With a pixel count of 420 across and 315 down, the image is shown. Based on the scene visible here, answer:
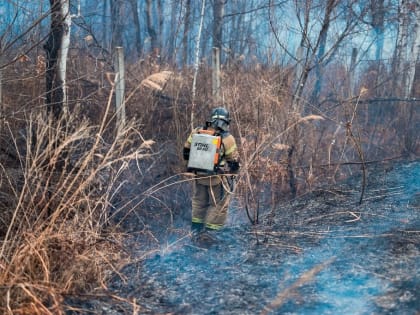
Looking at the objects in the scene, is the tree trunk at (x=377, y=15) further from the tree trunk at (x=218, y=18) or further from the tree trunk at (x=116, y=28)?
the tree trunk at (x=116, y=28)

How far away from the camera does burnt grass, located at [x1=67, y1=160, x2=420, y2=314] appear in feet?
12.4

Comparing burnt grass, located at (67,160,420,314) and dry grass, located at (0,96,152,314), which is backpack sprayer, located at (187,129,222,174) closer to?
burnt grass, located at (67,160,420,314)

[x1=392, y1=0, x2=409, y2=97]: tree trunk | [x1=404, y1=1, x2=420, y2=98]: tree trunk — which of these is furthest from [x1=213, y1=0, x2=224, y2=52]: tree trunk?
[x1=404, y1=1, x2=420, y2=98]: tree trunk

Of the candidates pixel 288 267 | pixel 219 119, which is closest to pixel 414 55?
pixel 219 119

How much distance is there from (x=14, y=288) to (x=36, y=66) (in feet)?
17.7

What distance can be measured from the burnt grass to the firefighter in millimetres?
265

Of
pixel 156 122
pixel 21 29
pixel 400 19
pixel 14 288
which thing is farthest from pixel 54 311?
pixel 400 19

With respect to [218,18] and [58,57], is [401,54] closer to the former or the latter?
[218,18]

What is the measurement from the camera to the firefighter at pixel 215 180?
18.0 ft

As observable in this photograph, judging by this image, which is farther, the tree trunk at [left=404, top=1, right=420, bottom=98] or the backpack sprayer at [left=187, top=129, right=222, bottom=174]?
the tree trunk at [left=404, top=1, right=420, bottom=98]

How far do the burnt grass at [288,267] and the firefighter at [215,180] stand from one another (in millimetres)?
265

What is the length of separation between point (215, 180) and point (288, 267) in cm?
153

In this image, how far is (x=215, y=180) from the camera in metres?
5.68

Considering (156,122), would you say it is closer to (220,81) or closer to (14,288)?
(220,81)
